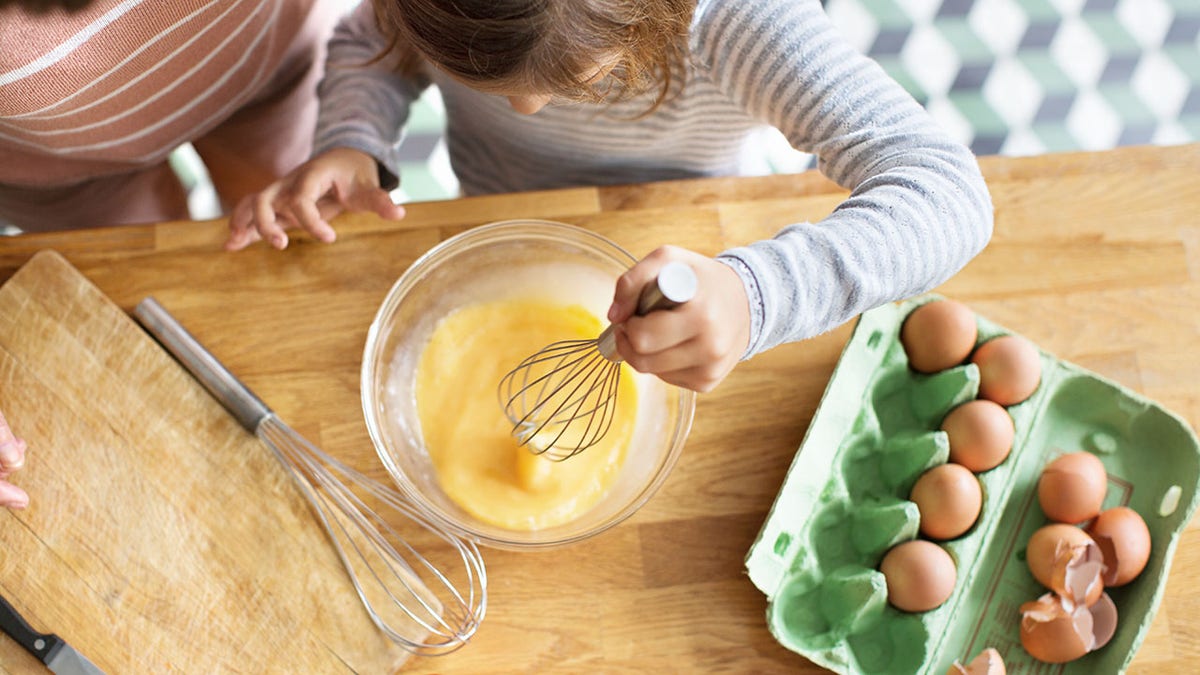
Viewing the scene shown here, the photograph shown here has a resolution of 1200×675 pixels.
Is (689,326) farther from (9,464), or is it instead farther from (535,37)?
(9,464)

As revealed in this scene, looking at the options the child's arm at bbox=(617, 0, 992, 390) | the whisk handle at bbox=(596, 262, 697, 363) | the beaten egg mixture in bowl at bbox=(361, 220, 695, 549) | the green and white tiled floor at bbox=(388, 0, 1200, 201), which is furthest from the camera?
the green and white tiled floor at bbox=(388, 0, 1200, 201)

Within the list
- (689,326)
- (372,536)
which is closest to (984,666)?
(689,326)

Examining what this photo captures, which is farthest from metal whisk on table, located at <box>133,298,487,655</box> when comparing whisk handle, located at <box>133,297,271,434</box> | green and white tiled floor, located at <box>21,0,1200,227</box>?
green and white tiled floor, located at <box>21,0,1200,227</box>

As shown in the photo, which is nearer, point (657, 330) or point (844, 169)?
point (657, 330)

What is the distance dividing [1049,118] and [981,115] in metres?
0.11

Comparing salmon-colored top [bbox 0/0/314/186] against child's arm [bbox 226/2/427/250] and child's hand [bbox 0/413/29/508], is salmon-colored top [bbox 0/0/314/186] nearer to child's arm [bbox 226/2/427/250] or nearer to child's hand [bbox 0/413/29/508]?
child's arm [bbox 226/2/427/250]

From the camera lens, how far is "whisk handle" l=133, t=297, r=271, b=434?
72cm

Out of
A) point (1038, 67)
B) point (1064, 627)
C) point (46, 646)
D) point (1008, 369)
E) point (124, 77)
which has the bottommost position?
point (1038, 67)

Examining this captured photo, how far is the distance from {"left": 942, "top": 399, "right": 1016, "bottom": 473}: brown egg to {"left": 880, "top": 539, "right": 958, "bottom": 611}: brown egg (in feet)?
0.24

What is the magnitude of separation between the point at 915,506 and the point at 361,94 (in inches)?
22.1

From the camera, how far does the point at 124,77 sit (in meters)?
0.73

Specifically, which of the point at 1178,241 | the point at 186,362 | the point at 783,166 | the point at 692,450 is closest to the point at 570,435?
the point at 692,450

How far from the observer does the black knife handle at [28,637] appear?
65 cm

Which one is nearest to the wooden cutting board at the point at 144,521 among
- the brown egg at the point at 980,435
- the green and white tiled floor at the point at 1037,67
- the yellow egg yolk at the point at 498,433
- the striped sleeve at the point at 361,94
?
the yellow egg yolk at the point at 498,433
